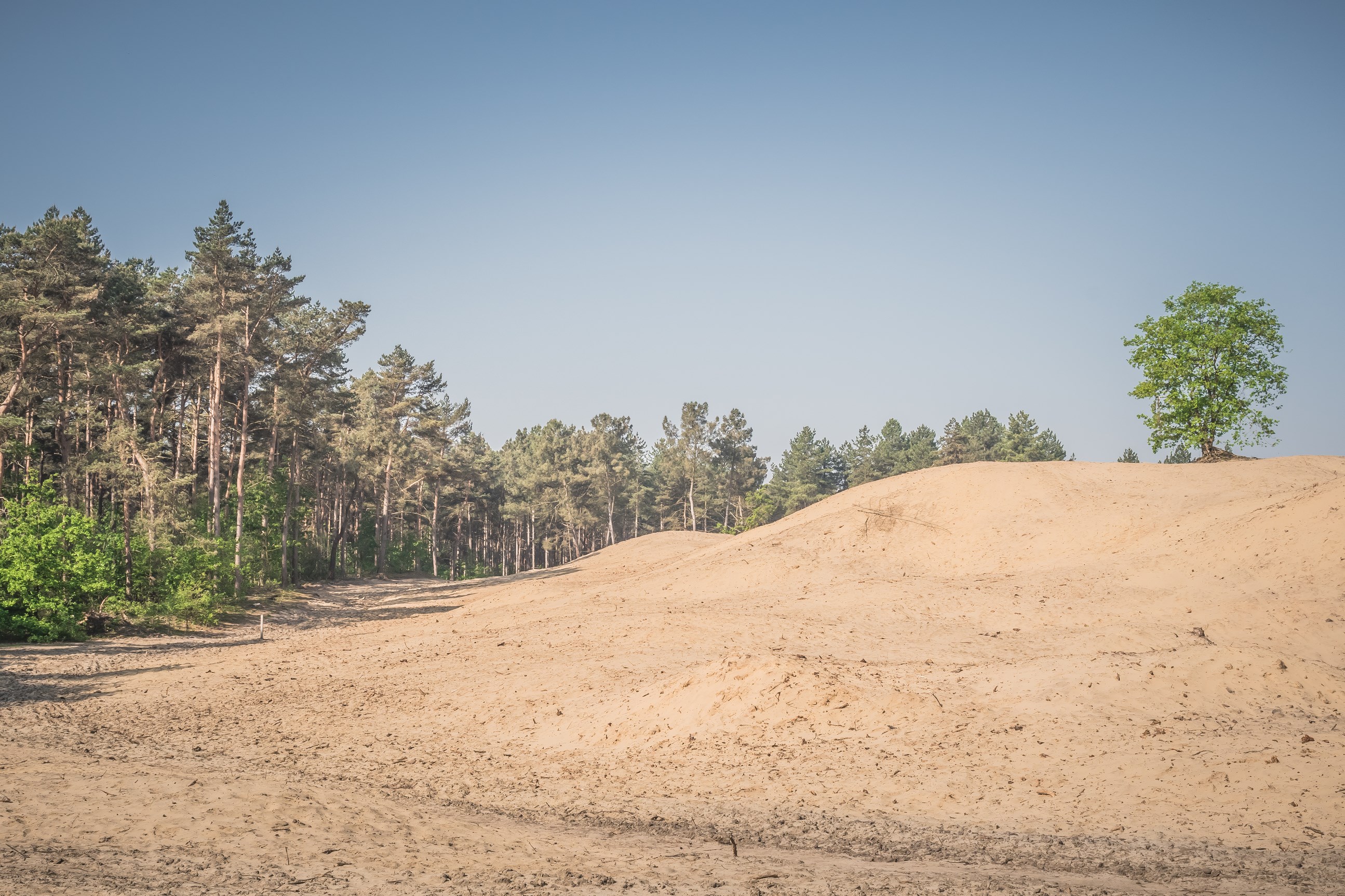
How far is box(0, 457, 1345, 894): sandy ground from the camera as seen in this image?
23.3ft

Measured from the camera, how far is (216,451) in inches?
1324

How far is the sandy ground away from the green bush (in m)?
1.59

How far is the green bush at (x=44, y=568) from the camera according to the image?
69.6ft

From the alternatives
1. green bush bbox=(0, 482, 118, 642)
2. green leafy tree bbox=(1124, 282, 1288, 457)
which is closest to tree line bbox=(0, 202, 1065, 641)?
green bush bbox=(0, 482, 118, 642)

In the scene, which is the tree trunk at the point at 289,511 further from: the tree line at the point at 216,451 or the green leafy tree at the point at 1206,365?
the green leafy tree at the point at 1206,365

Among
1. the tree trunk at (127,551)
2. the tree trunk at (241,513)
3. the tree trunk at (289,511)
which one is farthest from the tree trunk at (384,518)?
the tree trunk at (127,551)

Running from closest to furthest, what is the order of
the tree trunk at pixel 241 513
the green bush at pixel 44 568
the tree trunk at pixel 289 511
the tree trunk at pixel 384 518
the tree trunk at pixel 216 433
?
the green bush at pixel 44 568 → the tree trunk at pixel 216 433 → the tree trunk at pixel 241 513 → the tree trunk at pixel 289 511 → the tree trunk at pixel 384 518

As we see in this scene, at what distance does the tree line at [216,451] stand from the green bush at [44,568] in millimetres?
52

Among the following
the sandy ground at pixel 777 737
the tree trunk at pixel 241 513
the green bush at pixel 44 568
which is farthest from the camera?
the tree trunk at pixel 241 513

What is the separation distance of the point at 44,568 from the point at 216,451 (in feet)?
41.5

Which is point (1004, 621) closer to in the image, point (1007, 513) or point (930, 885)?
point (1007, 513)

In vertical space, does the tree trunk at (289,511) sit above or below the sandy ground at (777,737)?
above

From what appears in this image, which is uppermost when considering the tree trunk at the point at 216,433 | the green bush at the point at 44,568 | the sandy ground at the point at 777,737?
the tree trunk at the point at 216,433

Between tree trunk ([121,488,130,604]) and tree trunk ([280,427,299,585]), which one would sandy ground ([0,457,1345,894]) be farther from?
tree trunk ([280,427,299,585])
